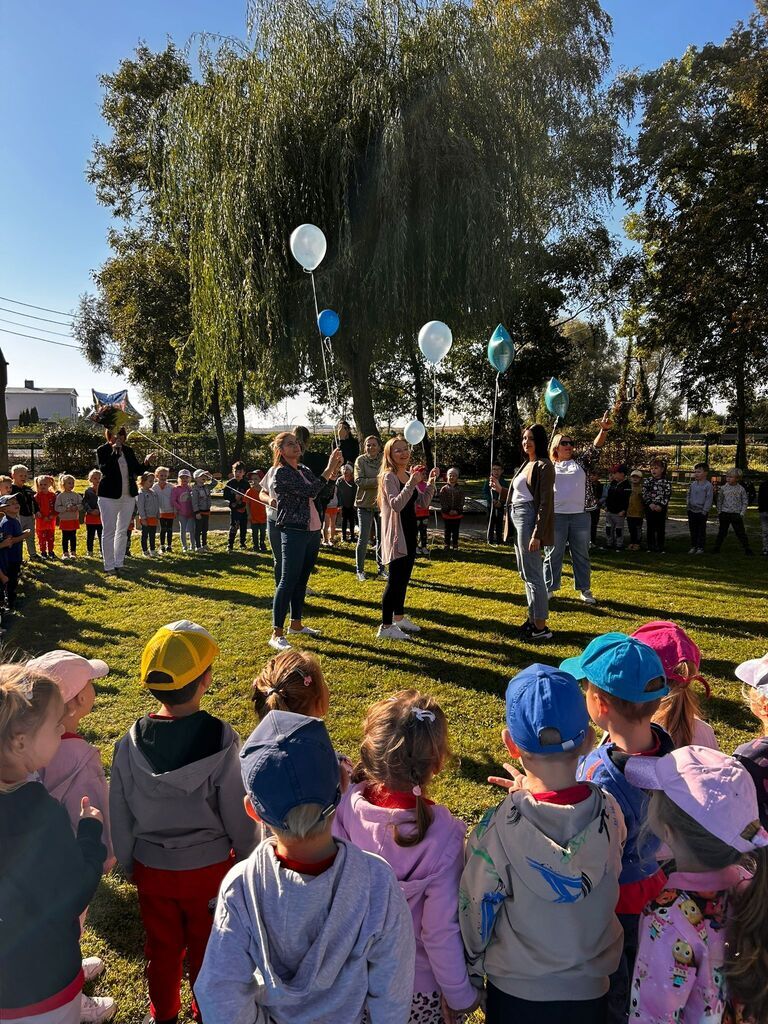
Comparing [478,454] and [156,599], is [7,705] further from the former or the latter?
[478,454]

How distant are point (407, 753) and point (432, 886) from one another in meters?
0.34

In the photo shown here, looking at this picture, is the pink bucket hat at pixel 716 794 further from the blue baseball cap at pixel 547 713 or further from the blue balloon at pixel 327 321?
the blue balloon at pixel 327 321

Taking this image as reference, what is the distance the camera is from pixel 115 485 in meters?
8.73

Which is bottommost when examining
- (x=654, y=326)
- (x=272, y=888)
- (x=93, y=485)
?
(x=272, y=888)

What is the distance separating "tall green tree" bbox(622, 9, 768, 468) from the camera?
60.3 feet

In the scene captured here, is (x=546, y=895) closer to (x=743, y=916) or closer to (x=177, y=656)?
(x=743, y=916)

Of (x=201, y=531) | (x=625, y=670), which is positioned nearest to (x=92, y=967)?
(x=625, y=670)

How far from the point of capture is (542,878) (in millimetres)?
1495

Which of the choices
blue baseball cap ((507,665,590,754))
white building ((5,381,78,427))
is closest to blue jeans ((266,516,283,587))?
blue baseball cap ((507,665,590,754))

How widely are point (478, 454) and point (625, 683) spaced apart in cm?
2268

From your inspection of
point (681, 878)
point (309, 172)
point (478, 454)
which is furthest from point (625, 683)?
point (478, 454)

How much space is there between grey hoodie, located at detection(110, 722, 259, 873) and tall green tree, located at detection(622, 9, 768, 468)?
20.4 meters

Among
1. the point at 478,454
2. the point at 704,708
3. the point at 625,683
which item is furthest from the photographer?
the point at 478,454

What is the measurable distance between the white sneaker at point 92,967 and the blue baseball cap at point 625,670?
7.07 feet
